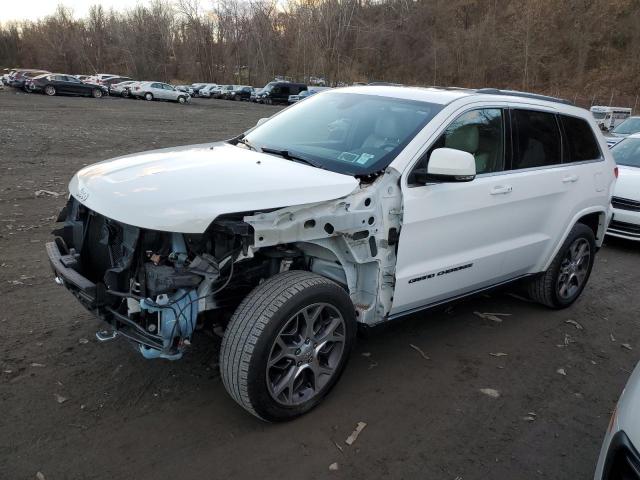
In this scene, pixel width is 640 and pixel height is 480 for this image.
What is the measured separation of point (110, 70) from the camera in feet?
249

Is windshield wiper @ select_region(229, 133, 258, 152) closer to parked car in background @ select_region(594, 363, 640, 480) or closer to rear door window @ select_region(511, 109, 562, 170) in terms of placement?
rear door window @ select_region(511, 109, 562, 170)

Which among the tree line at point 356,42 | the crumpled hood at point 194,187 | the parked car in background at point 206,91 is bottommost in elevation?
the crumpled hood at point 194,187

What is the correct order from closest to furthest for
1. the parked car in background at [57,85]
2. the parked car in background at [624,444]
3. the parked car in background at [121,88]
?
the parked car in background at [624,444] → the parked car in background at [57,85] → the parked car in background at [121,88]

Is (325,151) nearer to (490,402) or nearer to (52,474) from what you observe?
(490,402)

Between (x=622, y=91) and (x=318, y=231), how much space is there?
53.9 metres

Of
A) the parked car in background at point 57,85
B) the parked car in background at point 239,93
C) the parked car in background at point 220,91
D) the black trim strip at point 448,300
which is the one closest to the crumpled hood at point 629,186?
the black trim strip at point 448,300

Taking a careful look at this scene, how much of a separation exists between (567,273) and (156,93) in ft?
132

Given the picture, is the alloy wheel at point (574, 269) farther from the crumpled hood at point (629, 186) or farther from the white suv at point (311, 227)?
the crumpled hood at point (629, 186)

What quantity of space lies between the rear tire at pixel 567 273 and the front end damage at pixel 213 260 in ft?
7.10

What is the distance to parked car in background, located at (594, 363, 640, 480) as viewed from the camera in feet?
6.13

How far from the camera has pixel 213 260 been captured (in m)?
2.79

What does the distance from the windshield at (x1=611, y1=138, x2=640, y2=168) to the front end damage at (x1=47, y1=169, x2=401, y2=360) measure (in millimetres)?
6411

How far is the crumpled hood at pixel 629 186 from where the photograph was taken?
7.14 m

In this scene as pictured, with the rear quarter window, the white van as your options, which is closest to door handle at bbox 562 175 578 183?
the rear quarter window
